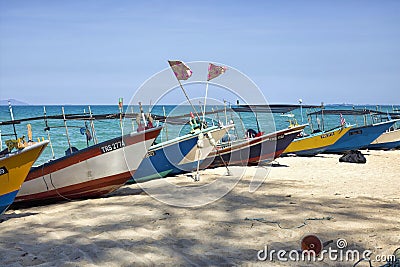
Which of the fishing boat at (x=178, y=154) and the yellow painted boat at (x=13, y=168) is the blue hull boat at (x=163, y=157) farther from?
the yellow painted boat at (x=13, y=168)

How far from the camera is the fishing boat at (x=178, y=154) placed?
943 cm

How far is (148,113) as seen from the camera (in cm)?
873

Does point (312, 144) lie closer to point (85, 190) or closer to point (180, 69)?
point (180, 69)

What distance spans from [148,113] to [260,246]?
4.51 meters

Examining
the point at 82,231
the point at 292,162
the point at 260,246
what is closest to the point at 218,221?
the point at 260,246

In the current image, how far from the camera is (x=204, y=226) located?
5680 millimetres

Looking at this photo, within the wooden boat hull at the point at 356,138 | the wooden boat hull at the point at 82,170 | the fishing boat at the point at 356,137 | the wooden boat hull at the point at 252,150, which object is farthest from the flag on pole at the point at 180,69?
the wooden boat hull at the point at 356,138

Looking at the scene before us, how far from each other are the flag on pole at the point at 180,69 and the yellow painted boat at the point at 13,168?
2.99 m

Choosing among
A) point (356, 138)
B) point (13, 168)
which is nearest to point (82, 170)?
point (13, 168)

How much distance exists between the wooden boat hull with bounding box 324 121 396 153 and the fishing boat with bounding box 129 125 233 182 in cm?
708

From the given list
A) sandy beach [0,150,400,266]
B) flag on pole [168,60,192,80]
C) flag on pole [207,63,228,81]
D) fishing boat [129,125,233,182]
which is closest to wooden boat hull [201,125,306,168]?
fishing boat [129,125,233,182]

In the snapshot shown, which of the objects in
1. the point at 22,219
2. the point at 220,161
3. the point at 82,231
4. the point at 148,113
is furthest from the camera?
the point at 220,161

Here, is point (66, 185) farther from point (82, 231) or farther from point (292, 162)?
point (292, 162)

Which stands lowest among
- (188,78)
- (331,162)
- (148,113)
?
(331,162)
